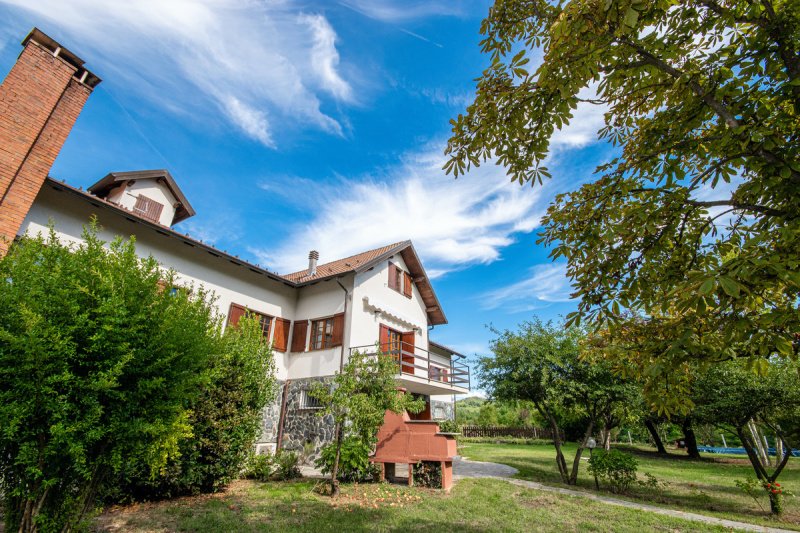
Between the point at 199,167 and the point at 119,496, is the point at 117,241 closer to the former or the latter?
the point at 119,496

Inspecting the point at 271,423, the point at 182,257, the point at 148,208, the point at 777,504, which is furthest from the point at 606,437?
the point at 148,208

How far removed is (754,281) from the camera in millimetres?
2463

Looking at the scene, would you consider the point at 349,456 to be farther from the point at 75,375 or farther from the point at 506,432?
the point at 506,432

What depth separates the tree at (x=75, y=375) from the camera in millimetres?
3725

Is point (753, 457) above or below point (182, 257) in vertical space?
below

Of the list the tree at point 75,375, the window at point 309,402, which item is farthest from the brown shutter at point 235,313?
the tree at point 75,375

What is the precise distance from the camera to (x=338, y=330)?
1441cm

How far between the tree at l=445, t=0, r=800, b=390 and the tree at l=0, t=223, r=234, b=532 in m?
4.27

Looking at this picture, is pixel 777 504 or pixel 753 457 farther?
pixel 753 457

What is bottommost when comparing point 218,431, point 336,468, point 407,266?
point 336,468

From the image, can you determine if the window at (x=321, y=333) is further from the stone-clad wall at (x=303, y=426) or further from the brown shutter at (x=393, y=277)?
the brown shutter at (x=393, y=277)

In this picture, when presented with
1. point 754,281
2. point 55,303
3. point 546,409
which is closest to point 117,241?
point 55,303

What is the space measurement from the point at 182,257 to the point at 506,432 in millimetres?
32332

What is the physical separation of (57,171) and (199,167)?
3867 mm
